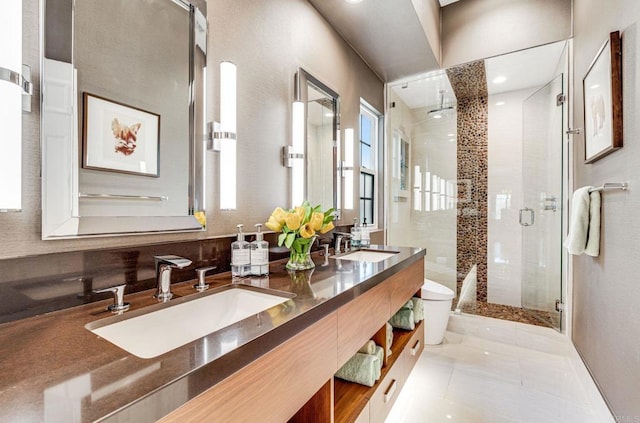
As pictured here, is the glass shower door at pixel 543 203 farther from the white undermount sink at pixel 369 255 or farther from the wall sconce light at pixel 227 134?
the wall sconce light at pixel 227 134

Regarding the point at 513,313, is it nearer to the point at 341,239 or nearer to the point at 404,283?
the point at 404,283

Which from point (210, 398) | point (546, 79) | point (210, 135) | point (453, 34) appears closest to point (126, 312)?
point (210, 398)

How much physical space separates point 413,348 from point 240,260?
4.16 feet

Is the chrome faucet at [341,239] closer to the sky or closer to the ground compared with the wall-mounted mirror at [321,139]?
closer to the ground

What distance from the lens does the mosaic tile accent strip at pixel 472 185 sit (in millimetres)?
3439

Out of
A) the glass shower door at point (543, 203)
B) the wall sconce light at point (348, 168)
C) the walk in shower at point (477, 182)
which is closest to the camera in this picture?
the wall sconce light at point (348, 168)

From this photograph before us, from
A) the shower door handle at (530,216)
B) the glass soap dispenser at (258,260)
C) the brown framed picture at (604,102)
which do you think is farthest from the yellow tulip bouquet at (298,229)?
the shower door handle at (530,216)

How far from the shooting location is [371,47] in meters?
2.38

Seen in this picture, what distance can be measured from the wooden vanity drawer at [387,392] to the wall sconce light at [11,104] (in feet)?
4.35

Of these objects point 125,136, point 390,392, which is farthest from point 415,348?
point 125,136

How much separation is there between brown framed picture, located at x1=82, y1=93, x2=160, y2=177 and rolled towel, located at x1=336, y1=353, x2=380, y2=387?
3.63ft

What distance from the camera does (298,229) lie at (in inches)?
51.4

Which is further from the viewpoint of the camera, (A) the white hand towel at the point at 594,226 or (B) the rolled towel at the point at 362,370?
(A) the white hand towel at the point at 594,226

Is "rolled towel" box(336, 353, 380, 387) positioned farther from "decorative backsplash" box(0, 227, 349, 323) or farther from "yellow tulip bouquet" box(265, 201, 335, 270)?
"decorative backsplash" box(0, 227, 349, 323)
